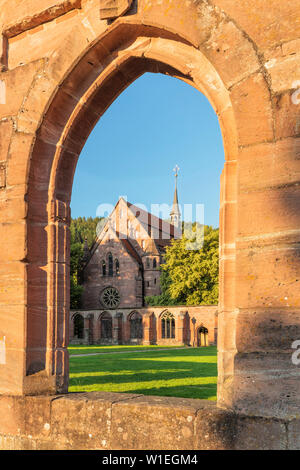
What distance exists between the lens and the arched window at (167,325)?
34000mm

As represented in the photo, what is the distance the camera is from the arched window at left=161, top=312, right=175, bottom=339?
34000mm

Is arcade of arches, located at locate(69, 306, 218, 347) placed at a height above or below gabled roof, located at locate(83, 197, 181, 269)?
below

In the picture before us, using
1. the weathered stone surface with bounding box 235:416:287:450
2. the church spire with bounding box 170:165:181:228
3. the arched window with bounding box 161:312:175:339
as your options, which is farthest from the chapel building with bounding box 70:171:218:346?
the weathered stone surface with bounding box 235:416:287:450

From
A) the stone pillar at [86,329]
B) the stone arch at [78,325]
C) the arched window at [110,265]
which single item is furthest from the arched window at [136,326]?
the arched window at [110,265]

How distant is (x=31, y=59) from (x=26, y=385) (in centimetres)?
272

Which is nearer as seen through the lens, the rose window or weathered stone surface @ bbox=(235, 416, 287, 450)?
weathered stone surface @ bbox=(235, 416, 287, 450)

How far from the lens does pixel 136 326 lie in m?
37.1

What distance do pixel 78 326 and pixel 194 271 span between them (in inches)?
480

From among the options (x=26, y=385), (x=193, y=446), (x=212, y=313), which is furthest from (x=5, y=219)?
(x=212, y=313)

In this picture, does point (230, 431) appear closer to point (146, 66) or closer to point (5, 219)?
point (5, 219)

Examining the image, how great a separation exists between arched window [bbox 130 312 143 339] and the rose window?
5530 millimetres

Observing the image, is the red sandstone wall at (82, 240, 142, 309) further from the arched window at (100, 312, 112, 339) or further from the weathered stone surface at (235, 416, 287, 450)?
the weathered stone surface at (235, 416, 287, 450)

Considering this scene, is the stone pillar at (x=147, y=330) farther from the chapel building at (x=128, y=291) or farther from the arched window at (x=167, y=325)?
the arched window at (x=167, y=325)

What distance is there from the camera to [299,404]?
2.37 m
